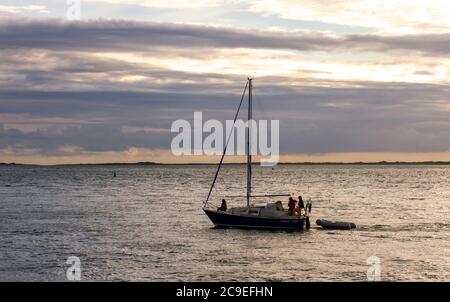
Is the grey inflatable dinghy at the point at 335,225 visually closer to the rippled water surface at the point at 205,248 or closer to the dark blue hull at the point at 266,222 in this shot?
the rippled water surface at the point at 205,248

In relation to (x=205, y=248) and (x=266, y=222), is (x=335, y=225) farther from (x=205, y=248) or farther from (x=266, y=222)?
(x=205, y=248)

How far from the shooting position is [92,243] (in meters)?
49.3

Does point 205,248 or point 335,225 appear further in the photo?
point 335,225

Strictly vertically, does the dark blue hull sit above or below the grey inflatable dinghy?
above

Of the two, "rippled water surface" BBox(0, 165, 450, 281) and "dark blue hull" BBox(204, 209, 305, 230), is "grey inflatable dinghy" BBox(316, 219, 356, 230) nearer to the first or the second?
"rippled water surface" BBox(0, 165, 450, 281)

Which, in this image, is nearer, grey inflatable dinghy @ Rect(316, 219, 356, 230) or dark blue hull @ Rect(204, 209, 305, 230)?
dark blue hull @ Rect(204, 209, 305, 230)

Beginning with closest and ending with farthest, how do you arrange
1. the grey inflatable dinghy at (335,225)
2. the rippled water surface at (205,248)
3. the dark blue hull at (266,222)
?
1. the rippled water surface at (205,248)
2. the dark blue hull at (266,222)
3. the grey inflatable dinghy at (335,225)

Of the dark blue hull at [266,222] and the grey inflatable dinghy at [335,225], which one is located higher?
the dark blue hull at [266,222]

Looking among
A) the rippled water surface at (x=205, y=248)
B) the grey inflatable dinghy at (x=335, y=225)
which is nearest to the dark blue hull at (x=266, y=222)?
the rippled water surface at (x=205, y=248)

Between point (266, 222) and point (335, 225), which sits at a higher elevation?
point (266, 222)

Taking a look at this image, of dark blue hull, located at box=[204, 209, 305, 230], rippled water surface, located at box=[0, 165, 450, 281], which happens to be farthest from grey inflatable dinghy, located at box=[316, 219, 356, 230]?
dark blue hull, located at box=[204, 209, 305, 230]

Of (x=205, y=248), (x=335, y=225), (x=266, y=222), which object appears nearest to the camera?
(x=205, y=248)

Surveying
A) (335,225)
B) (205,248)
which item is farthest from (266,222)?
(205,248)
